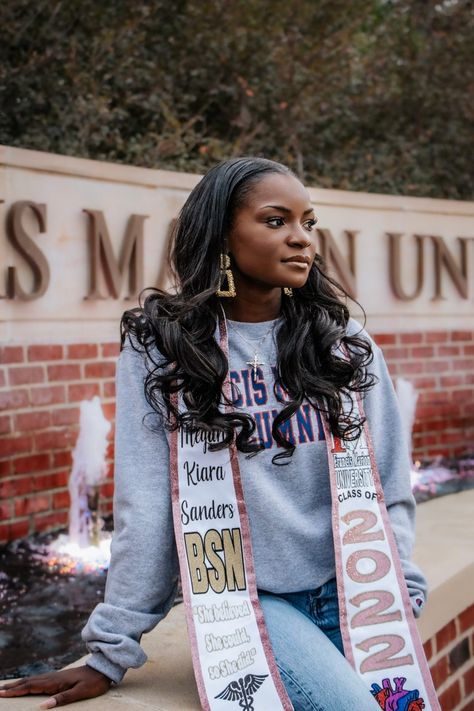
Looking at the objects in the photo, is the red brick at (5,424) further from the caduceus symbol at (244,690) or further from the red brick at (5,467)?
the caduceus symbol at (244,690)

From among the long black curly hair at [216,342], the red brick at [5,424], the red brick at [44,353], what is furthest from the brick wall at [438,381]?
the long black curly hair at [216,342]

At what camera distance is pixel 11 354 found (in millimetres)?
4219

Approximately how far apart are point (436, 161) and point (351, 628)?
22.8 feet

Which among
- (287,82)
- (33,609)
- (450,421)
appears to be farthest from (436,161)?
(33,609)

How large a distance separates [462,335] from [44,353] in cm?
321

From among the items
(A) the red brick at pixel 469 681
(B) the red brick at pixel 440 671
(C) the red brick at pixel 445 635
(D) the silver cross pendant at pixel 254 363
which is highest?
(D) the silver cross pendant at pixel 254 363

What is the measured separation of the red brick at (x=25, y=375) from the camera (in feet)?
13.8

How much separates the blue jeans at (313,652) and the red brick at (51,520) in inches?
95.6

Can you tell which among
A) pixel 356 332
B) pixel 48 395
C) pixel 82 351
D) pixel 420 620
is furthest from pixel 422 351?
pixel 356 332

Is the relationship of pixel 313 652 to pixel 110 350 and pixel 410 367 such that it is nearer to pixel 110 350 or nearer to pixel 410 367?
pixel 110 350

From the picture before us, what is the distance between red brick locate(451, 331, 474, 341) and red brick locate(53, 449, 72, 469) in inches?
119

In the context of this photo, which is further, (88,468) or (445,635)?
(88,468)

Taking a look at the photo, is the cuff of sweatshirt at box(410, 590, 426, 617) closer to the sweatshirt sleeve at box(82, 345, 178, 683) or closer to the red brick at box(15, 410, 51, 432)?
the sweatshirt sleeve at box(82, 345, 178, 683)

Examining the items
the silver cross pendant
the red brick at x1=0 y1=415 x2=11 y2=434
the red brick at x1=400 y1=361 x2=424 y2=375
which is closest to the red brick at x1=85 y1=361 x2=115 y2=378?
the red brick at x1=0 y1=415 x2=11 y2=434
